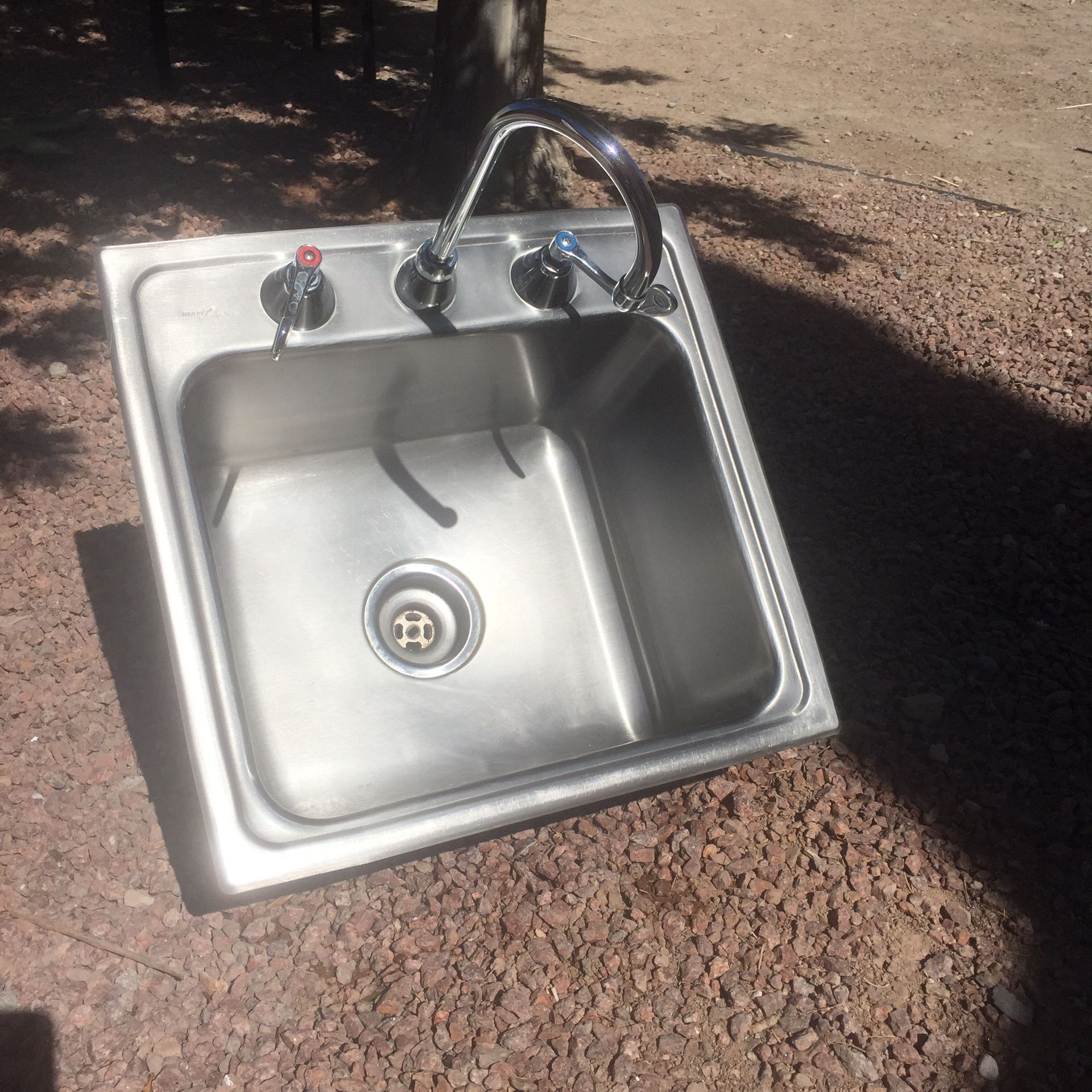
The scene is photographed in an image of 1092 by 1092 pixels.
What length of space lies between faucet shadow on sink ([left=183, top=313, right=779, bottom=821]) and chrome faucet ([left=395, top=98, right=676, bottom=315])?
0.24 ft

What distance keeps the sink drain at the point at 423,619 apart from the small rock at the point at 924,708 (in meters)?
0.89

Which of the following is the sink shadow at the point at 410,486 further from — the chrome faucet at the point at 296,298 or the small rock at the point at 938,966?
the small rock at the point at 938,966

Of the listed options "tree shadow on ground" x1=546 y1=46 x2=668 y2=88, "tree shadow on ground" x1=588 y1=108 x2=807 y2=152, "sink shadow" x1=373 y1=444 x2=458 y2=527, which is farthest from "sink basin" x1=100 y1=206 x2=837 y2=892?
"tree shadow on ground" x1=546 y1=46 x2=668 y2=88

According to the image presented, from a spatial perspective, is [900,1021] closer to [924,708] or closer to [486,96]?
[924,708]

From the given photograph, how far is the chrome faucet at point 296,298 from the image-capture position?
1238 mm

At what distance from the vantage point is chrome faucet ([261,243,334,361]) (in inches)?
48.8

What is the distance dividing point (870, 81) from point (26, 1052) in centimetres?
665

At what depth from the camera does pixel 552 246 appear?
1.43 meters

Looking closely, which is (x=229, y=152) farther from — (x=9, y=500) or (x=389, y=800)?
(x=389, y=800)

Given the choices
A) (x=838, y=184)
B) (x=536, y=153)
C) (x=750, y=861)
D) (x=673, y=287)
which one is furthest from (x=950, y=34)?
(x=750, y=861)

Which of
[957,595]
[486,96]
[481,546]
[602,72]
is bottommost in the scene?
[602,72]

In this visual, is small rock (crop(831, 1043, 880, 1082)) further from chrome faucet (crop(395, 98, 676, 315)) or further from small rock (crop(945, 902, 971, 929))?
chrome faucet (crop(395, 98, 676, 315))

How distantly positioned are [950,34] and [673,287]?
6898mm

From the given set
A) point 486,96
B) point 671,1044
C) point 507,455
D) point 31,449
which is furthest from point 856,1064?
point 486,96
